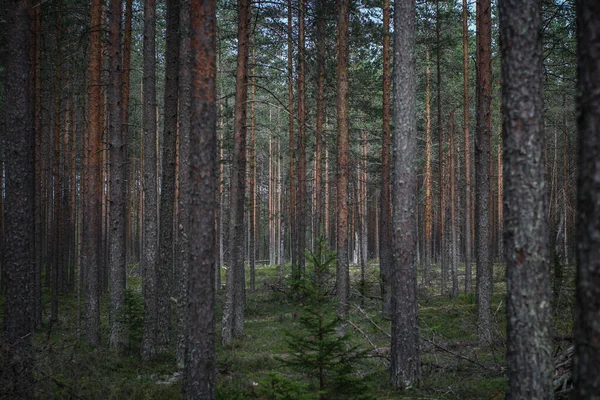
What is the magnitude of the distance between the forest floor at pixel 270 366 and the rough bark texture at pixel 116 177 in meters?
0.41

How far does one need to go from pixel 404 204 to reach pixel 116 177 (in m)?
7.59

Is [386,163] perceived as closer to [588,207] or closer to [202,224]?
[202,224]

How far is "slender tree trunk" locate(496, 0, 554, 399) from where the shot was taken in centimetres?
420

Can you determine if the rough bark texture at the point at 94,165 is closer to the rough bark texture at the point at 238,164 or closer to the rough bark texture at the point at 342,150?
the rough bark texture at the point at 238,164

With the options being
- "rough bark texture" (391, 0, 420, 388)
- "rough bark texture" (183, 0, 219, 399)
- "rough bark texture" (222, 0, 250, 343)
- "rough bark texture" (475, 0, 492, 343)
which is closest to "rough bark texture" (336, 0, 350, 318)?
"rough bark texture" (222, 0, 250, 343)

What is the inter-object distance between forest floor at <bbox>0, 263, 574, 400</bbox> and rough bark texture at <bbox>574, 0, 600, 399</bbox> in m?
3.48

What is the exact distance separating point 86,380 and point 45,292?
18714 mm

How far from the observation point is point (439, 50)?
71.2 ft

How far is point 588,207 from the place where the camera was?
246 centimetres

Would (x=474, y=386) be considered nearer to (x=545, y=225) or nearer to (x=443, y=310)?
(x=545, y=225)

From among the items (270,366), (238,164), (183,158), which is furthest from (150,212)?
(270,366)

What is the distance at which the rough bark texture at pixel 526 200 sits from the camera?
4199mm

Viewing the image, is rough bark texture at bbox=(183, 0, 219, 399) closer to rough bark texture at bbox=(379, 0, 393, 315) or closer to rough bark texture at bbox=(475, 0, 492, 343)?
rough bark texture at bbox=(475, 0, 492, 343)

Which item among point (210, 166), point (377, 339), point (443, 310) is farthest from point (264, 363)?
point (443, 310)
